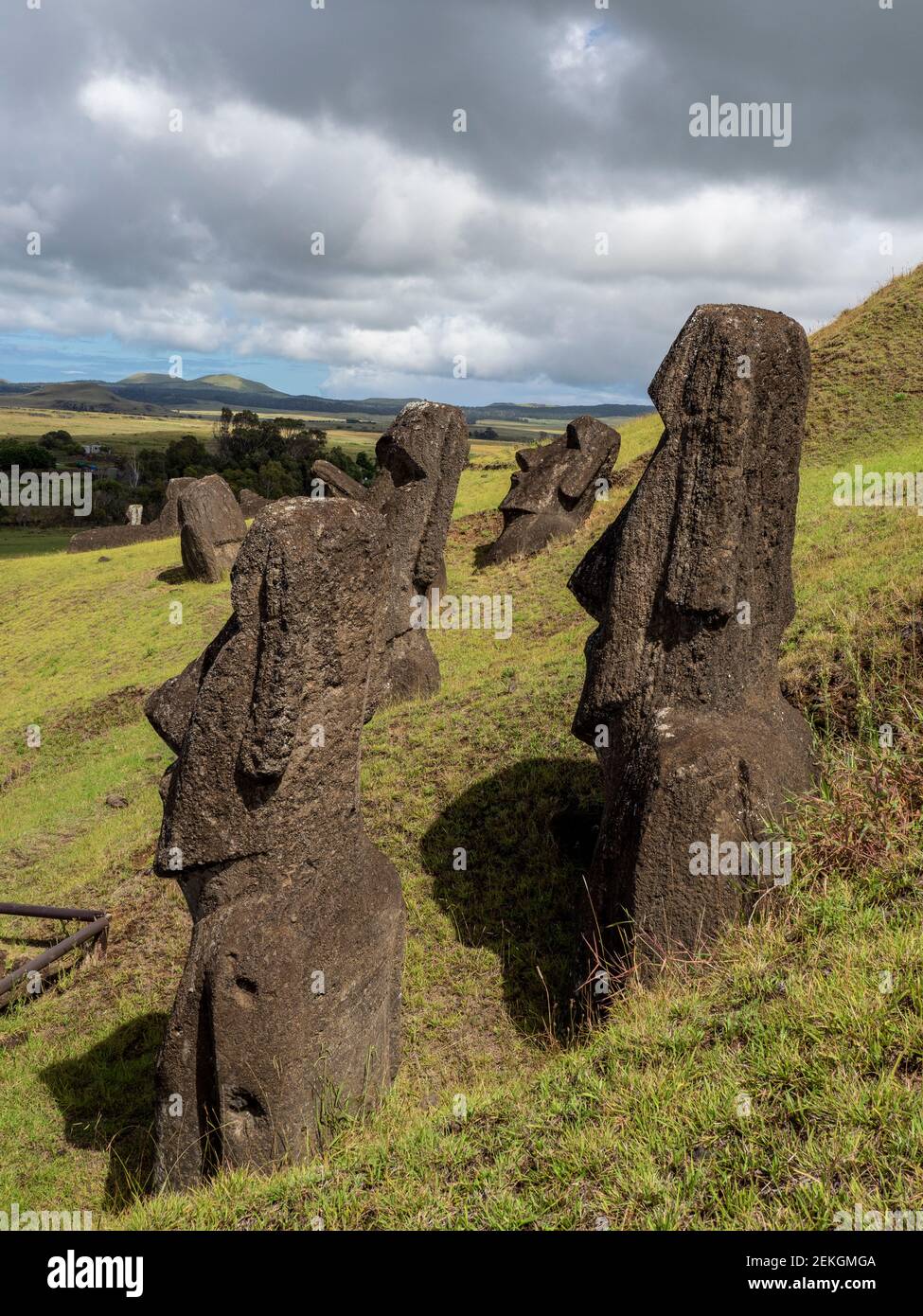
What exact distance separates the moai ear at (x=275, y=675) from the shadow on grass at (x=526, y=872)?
283 centimetres

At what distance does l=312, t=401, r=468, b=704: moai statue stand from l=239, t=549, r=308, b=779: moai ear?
8.62 m

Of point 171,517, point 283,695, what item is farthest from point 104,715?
point 171,517

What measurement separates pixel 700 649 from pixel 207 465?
66325mm

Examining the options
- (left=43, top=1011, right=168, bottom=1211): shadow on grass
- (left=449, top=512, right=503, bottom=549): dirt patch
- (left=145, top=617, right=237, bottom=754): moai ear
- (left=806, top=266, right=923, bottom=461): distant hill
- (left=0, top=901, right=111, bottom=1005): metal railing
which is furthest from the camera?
(left=449, top=512, right=503, bottom=549): dirt patch

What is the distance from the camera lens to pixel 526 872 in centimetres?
824

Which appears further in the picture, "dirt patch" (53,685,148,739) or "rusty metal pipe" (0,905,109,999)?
"dirt patch" (53,685,148,739)

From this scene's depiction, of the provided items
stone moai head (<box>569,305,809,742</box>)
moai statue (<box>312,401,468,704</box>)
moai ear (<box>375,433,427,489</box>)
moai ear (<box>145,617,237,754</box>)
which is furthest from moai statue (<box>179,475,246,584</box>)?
stone moai head (<box>569,305,809,742</box>)

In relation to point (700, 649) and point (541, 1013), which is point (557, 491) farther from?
point (541, 1013)

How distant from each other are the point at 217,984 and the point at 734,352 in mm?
4849

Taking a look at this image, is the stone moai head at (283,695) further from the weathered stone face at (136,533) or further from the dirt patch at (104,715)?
the weathered stone face at (136,533)

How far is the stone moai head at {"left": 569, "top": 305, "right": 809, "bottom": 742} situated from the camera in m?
6.00

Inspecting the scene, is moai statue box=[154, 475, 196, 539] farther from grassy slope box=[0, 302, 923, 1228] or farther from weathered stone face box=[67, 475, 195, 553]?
grassy slope box=[0, 302, 923, 1228]
